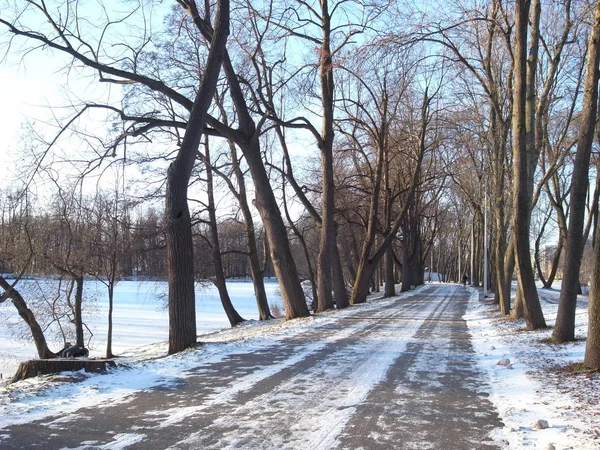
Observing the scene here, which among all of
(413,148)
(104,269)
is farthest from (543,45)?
(104,269)

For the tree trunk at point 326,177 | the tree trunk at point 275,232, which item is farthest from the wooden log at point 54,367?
the tree trunk at point 326,177

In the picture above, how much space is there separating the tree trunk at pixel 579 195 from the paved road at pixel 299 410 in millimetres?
2500

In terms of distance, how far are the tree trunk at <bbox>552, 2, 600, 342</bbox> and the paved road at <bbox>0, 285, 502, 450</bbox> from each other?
2.50 meters

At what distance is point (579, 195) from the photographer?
9.77 metres

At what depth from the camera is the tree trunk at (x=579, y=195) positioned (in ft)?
30.9

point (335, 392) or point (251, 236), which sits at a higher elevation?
point (251, 236)

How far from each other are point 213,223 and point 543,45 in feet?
52.9

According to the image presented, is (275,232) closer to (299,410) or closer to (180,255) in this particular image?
(180,255)

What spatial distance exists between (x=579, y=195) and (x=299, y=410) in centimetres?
704

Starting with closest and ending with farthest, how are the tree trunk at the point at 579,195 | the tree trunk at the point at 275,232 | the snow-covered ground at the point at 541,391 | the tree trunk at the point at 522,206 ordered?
1. the snow-covered ground at the point at 541,391
2. the tree trunk at the point at 579,195
3. the tree trunk at the point at 522,206
4. the tree trunk at the point at 275,232

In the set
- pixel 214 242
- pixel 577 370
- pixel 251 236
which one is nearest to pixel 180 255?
pixel 577 370

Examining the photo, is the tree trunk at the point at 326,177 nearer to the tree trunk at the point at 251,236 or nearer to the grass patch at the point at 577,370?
the tree trunk at the point at 251,236

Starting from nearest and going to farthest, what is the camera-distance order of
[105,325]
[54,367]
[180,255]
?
1. [54,367]
2. [180,255]
3. [105,325]

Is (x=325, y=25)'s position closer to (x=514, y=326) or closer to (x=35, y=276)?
(x=514, y=326)
